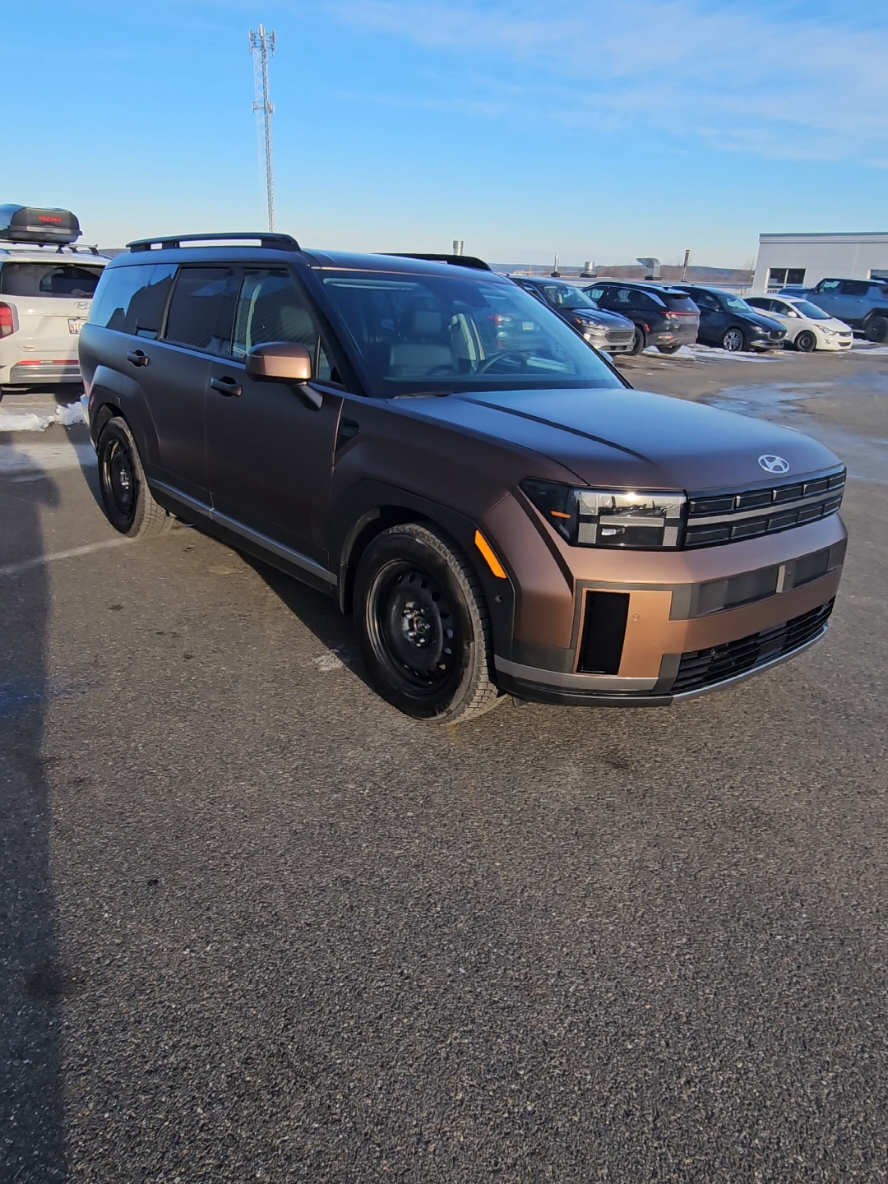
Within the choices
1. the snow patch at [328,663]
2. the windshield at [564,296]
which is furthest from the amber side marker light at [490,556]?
the windshield at [564,296]

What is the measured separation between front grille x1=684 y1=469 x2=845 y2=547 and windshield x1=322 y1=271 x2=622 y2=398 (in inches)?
49.8

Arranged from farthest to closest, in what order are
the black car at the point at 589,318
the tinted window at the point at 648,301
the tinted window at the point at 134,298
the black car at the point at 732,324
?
the black car at the point at 732,324, the tinted window at the point at 648,301, the black car at the point at 589,318, the tinted window at the point at 134,298

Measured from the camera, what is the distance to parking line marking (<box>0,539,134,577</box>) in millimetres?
5125

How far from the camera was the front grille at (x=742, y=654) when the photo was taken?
9.67 feet

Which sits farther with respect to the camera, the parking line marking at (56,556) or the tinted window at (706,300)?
the tinted window at (706,300)

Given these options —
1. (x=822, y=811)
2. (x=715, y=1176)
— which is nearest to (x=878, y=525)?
(x=822, y=811)

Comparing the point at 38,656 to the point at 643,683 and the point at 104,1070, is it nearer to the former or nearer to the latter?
the point at 104,1070

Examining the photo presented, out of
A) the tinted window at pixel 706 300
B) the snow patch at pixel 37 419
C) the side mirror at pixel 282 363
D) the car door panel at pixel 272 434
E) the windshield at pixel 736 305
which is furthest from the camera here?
the tinted window at pixel 706 300

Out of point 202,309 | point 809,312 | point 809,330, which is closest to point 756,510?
point 202,309

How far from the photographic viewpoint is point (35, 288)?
941cm

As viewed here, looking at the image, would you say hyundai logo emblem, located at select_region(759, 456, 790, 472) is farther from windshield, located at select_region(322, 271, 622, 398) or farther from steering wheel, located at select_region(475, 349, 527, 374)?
steering wheel, located at select_region(475, 349, 527, 374)

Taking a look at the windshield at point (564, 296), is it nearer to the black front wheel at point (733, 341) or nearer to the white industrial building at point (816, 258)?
the black front wheel at point (733, 341)

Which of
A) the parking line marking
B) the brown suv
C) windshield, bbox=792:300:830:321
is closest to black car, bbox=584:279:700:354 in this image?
windshield, bbox=792:300:830:321

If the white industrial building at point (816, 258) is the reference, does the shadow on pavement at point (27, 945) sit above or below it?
below
